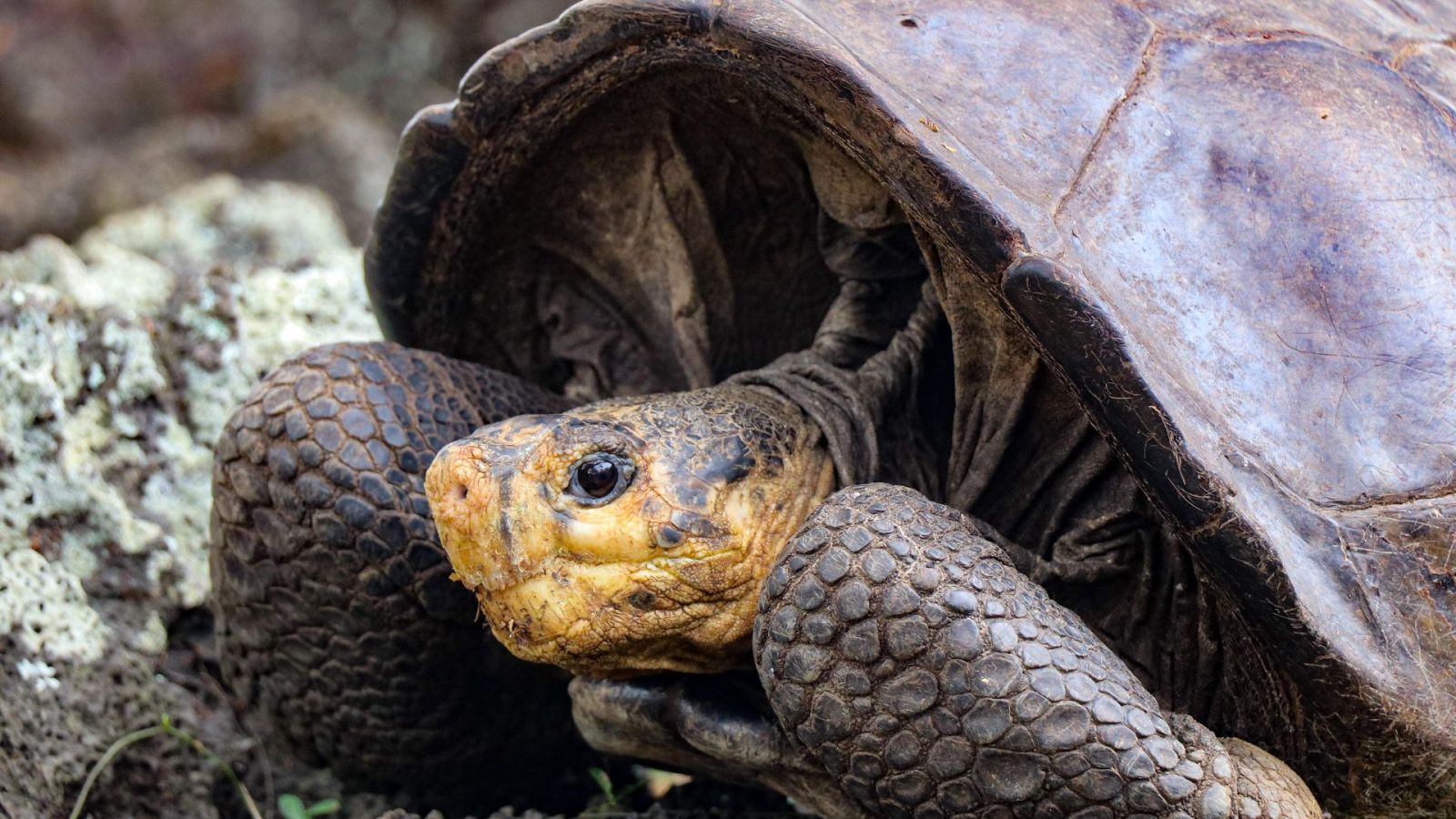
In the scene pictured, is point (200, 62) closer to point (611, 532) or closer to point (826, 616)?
point (611, 532)

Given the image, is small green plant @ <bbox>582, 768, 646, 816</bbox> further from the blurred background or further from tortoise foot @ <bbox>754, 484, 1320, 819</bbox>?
the blurred background

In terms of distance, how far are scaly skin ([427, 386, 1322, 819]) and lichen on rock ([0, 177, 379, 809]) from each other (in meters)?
1.02

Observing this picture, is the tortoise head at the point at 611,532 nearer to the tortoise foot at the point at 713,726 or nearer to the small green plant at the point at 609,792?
the tortoise foot at the point at 713,726

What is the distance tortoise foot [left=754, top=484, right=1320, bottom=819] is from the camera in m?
1.90

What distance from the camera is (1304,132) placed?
2246 mm

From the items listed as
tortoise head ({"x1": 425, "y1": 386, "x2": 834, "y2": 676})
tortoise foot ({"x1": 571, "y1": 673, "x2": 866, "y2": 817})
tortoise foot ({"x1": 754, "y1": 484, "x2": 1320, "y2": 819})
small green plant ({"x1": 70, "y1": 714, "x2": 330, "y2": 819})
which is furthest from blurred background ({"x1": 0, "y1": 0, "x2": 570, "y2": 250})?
tortoise foot ({"x1": 754, "y1": 484, "x2": 1320, "y2": 819})

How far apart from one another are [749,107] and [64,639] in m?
1.61

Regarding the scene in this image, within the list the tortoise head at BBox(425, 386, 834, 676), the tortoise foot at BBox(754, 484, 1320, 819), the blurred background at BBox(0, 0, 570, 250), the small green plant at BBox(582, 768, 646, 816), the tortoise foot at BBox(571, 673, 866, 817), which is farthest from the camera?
the blurred background at BBox(0, 0, 570, 250)

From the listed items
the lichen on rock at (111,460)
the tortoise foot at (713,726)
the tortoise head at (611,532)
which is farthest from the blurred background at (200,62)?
the tortoise head at (611,532)

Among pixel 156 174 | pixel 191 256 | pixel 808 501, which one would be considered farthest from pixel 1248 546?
pixel 156 174

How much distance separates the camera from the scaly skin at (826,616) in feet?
6.25

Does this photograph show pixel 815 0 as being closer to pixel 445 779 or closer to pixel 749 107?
pixel 749 107

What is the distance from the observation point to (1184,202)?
2.15m

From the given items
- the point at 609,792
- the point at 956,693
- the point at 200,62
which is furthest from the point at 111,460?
the point at 200,62
